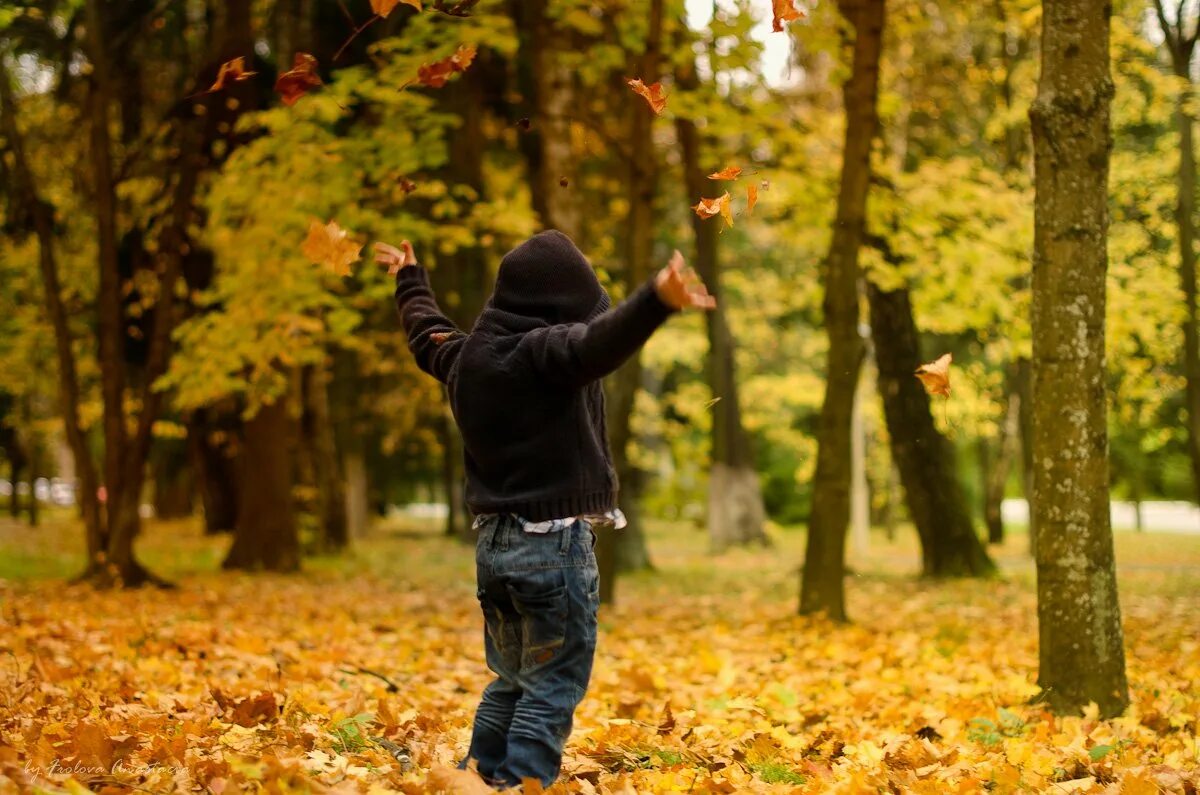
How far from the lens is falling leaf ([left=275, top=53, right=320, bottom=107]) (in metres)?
4.61

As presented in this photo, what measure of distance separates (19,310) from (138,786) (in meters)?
19.5

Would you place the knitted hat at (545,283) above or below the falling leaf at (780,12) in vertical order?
below

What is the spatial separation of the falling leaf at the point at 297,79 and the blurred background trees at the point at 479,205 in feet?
2.12

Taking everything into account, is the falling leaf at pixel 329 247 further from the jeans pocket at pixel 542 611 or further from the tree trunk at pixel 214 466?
the tree trunk at pixel 214 466

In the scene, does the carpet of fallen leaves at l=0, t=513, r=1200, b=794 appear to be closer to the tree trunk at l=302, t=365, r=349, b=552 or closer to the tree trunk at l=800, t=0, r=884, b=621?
the tree trunk at l=800, t=0, r=884, b=621

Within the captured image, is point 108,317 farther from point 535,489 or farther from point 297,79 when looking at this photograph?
point 535,489

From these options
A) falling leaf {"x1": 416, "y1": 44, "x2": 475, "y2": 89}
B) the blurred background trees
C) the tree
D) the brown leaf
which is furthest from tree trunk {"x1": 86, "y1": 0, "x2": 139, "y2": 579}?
the tree

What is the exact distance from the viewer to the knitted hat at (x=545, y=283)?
3.82m

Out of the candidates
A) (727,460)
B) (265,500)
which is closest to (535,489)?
(265,500)

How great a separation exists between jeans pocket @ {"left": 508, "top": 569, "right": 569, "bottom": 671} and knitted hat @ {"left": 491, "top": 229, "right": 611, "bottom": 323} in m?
0.83

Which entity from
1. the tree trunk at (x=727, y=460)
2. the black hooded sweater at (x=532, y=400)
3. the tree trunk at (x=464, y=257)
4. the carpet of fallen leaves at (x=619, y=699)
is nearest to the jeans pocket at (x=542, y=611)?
the black hooded sweater at (x=532, y=400)

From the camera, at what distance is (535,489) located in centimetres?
372

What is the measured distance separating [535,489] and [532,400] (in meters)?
0.28

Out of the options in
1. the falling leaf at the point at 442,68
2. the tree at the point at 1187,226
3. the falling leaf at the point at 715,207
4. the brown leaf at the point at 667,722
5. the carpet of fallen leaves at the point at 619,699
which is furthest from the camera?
the tree at the point at 1187,226
